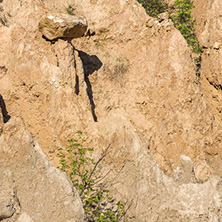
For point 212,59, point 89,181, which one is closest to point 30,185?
point 89,181

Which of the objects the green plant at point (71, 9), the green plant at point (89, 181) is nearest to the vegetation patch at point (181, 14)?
the green plant at point (71, 9)

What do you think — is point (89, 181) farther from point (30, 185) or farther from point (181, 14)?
point (181, 14)

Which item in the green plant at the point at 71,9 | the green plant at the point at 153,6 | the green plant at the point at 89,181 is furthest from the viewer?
the green plant at the point at 153,6

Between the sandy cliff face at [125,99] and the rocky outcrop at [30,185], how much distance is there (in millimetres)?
1434

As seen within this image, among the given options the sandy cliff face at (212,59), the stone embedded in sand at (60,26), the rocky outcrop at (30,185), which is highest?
the stone embedded in sand at (60,26)

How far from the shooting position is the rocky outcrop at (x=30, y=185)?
392 inches

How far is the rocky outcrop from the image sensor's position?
32.7 ft

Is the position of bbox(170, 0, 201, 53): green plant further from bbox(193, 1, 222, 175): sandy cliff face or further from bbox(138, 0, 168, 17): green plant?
bbox(193, 1, 222, 175): sandy cliff face

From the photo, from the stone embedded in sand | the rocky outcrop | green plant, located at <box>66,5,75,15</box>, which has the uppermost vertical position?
the stone embedded in sand

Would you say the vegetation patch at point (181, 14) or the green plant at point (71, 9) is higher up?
the green plant at point (71, 9)

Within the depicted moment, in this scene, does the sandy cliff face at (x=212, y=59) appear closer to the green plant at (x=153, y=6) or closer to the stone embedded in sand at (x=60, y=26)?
the green plant at (x=153, y=6)

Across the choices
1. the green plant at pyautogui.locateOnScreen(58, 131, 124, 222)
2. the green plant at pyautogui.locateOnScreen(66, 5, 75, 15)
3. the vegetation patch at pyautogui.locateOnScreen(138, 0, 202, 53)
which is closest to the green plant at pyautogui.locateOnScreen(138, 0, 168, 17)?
the vegetation patch at pyautogui.locateOnScreen(138, 0, 202, 53)

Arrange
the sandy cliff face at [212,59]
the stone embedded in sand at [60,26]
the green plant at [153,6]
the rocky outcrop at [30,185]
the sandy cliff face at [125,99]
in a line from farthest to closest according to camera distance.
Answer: the green plant at [153,6] < the sandy cliff face at [212,59] < the stone embedded in sand at [60,26] < the sandy cliff face at [125,99] < the rocky outcrop at [30,185]

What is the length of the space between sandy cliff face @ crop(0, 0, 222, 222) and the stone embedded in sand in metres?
0.34
